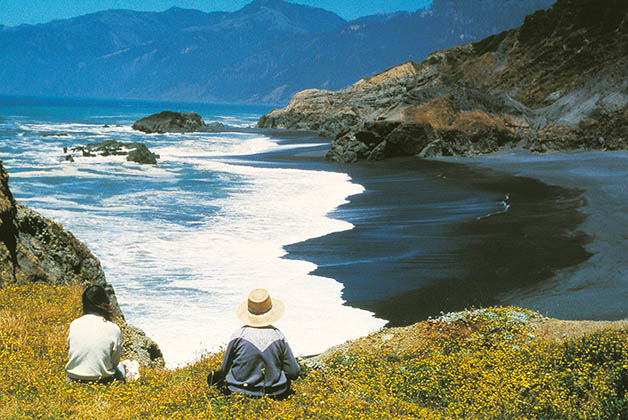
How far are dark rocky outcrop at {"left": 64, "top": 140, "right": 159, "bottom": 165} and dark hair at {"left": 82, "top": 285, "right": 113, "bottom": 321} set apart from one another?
1317 inches

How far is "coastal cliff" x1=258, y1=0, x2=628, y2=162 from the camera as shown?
117 ft

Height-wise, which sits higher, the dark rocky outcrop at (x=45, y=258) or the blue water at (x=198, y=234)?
the dark rocky outcrop at (x=45, y=258)

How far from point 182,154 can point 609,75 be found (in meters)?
32.9

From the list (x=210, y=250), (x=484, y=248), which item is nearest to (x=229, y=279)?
(x=210, y=250)

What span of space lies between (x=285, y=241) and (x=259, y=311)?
1168 cm

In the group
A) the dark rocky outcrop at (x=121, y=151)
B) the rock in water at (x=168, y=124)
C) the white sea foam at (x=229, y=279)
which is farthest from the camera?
the rock in water at (x=168, y=124)

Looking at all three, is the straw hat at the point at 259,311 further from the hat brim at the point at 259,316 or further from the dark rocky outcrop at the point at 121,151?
the dark rocky outcrop at the point at 121,151

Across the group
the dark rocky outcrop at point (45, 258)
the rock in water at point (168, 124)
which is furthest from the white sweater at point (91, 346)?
the rock in water at point (168, 124)

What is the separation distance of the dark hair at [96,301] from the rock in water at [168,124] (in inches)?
3028

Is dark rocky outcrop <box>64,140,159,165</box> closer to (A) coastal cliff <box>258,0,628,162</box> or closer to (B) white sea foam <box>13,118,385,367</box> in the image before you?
(B) white sea foam <box>13,118,385,367</box>

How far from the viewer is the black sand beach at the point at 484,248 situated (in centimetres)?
1141

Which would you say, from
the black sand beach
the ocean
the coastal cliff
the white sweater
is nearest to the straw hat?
the white sweater

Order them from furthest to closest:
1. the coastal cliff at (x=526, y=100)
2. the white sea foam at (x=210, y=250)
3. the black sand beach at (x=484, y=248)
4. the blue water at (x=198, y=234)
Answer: the coastal cliff at (x=526, y=100)
the black sand beach at (x=484, y=248)
the blue water at (x=198, y=234)
the white sea foam at (x=210, y=250)

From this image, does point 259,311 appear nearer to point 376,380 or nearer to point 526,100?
point 376,380
